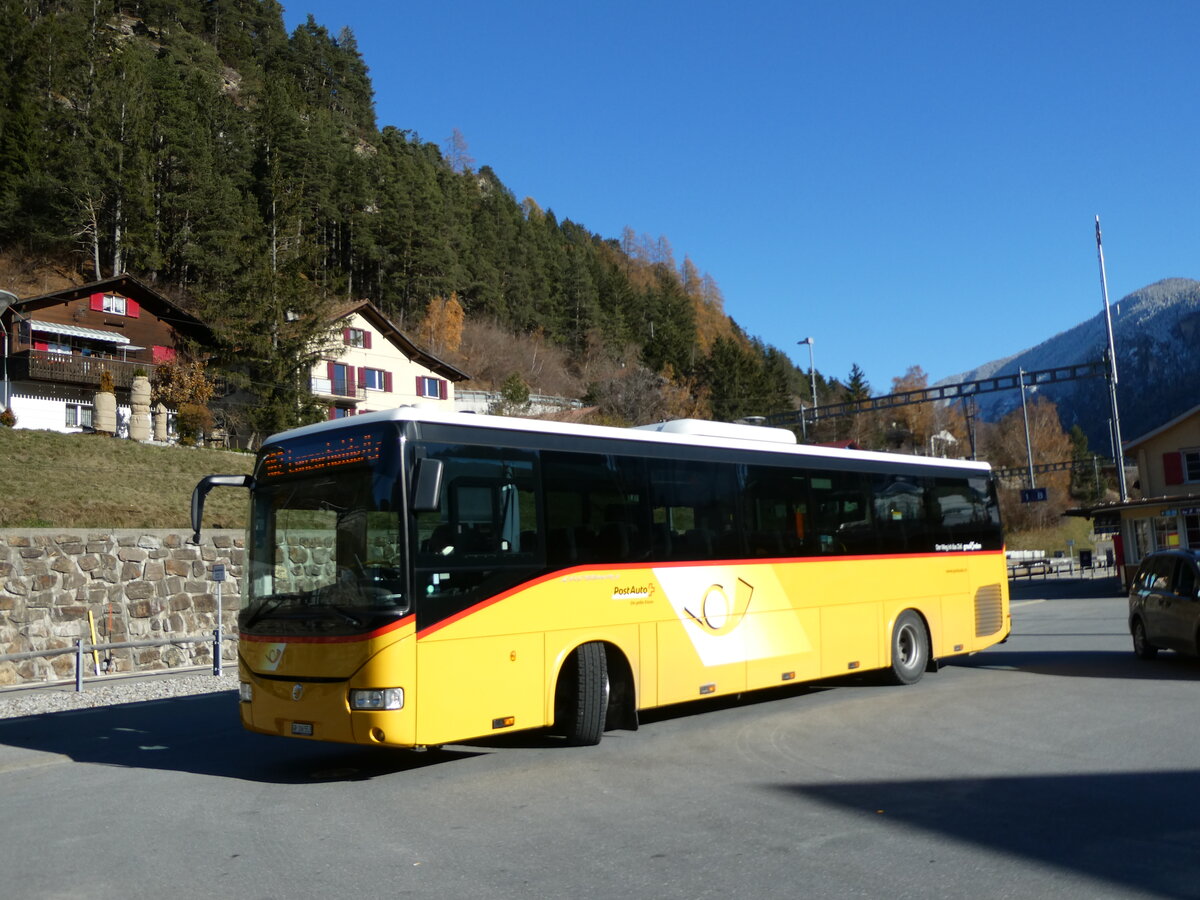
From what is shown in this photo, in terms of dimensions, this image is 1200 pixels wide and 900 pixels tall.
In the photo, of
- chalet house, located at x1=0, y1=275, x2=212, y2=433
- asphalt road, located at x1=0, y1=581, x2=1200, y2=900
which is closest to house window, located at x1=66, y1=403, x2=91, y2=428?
chalet house, located at x1=0, y1=275, x2=212, y2=433

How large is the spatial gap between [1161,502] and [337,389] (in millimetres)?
44263

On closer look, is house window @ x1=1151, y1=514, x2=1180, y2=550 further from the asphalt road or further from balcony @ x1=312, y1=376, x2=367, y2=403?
balcony @ x1=312, y1=376, x2=367, y2=403

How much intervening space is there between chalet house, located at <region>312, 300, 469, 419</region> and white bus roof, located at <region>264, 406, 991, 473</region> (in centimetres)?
4894

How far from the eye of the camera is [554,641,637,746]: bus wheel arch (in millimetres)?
9906

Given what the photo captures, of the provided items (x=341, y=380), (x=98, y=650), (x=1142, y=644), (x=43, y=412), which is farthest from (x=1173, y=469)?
(x=43, y=412)

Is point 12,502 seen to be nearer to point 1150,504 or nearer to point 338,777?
point 338,777

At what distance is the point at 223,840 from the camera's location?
6930 mm

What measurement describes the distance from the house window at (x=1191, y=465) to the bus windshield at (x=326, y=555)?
2064 inches

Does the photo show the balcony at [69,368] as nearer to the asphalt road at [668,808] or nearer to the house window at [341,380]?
the house window at [341,380]

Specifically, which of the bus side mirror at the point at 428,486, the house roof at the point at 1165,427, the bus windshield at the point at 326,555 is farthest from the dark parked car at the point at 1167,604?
the house roof at the point at 1165,427

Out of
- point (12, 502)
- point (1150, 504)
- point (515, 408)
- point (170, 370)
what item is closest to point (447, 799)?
point (12, 502)

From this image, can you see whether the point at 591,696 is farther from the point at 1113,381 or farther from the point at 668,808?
the point at 1113,381

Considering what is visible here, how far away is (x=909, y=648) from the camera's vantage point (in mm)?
14539

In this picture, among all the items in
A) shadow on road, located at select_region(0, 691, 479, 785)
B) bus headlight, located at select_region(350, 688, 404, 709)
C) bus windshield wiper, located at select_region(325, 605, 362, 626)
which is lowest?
shadow on road, located at select_region(0, 691, 479, 785)
